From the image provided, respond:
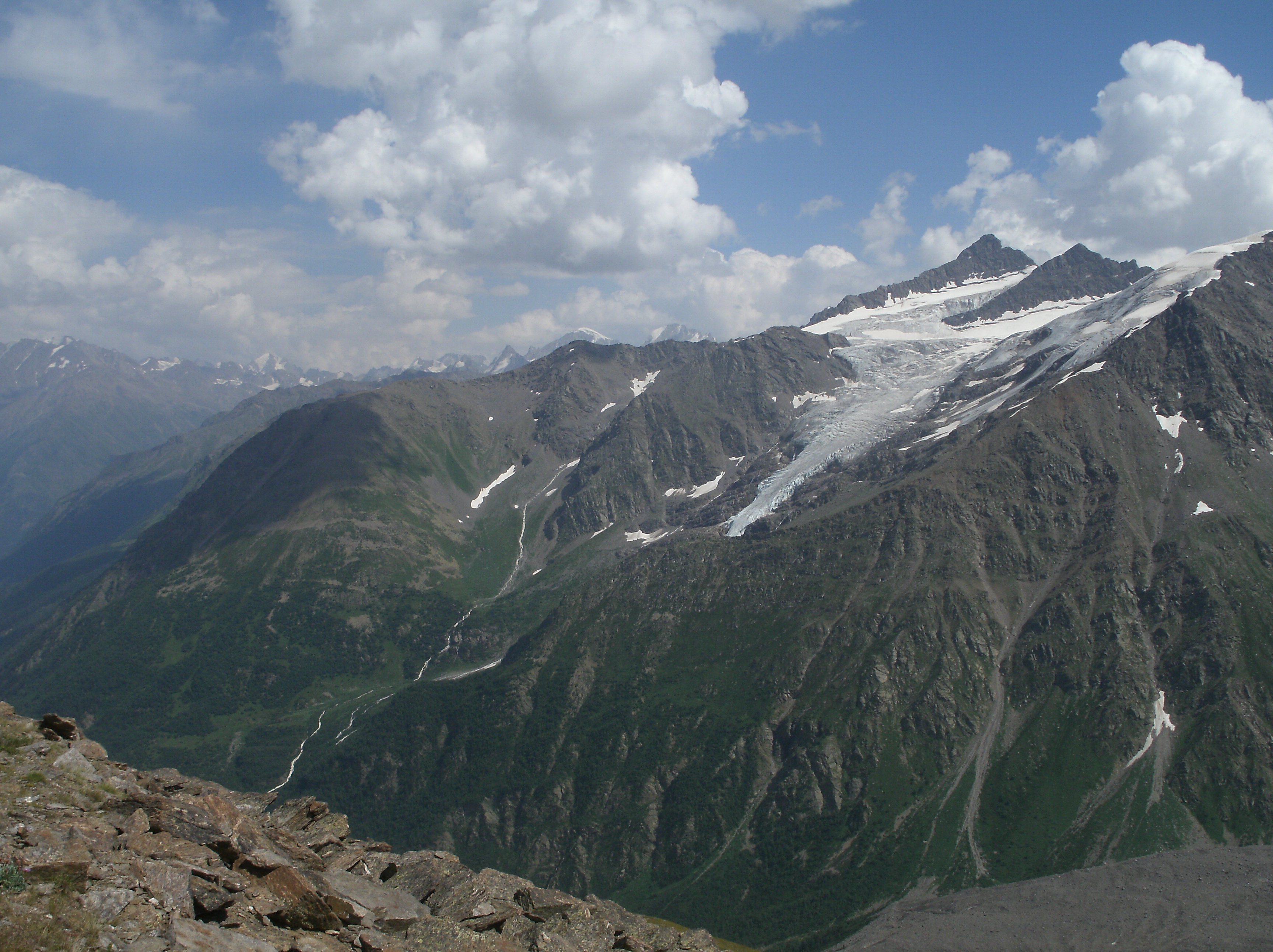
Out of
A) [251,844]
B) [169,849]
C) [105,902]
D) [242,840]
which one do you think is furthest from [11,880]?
[251,844]

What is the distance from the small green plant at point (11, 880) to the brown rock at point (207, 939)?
4865 mm

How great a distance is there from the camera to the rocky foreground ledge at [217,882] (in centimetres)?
2539

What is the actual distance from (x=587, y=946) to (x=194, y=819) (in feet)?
73.8

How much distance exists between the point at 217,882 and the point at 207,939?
16.5 feet

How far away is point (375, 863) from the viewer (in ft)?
148

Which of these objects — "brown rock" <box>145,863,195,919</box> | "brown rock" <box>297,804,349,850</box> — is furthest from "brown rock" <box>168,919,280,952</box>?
"brown rock" <box>297,804,349,850</box>

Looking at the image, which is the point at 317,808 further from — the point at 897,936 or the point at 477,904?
the point at 897,936

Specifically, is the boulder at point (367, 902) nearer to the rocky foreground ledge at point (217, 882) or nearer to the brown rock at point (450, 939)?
the rocky foreground ledge at point (217, 882)

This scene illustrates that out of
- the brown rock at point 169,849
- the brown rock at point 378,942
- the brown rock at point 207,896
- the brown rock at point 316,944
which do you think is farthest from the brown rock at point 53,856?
the brown rock at point 378,942

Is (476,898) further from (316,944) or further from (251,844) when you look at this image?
(316,944)

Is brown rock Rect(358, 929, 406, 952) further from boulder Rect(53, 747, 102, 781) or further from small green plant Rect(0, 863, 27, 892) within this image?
boulder Rect(53, 747, 102, 781)

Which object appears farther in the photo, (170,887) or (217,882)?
(217,882)

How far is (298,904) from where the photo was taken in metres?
31.2

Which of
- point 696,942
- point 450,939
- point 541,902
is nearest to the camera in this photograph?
point 450,939
